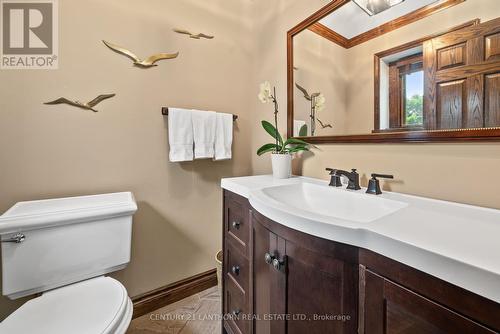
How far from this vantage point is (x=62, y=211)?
0.95 m

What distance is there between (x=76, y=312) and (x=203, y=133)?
106 centimetres

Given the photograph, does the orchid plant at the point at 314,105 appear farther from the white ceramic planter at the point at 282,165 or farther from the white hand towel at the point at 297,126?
the white ceramic planter at the point at 282,165

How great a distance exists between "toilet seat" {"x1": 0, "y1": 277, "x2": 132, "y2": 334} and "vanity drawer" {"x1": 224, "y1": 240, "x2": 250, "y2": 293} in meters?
0.46

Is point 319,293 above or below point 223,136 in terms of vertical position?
below

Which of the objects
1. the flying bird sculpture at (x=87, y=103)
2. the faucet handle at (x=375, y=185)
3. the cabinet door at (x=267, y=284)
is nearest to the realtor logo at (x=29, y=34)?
the flying bird sculpture at (x=87, y=103)

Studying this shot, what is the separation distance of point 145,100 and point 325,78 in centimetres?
107

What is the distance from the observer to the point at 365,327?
0.50 metres

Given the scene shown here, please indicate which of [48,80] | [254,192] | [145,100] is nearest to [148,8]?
[145,100]

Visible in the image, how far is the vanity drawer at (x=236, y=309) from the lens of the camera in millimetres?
986

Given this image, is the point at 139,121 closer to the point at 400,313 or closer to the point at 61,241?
the point at 61,241

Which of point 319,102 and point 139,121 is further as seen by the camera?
point 139,121

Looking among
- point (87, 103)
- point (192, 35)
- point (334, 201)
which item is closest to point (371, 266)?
point (334, 201)

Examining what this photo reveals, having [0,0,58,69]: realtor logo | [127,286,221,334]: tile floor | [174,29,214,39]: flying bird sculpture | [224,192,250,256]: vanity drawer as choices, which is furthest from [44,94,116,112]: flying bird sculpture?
[127,286,221,334]: tile floor

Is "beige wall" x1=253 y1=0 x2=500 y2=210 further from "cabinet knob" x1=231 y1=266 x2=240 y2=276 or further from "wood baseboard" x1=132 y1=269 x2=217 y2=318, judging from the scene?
"wood baseboard" x1=132 y1=269 x2=217 y2=318
